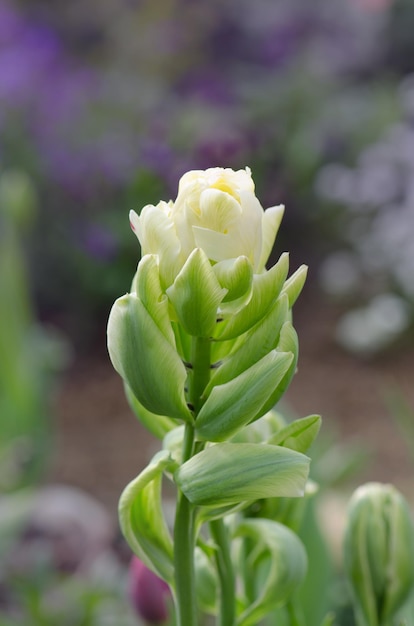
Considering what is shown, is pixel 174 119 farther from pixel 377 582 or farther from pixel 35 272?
pixel 377 582

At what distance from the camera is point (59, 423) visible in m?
2.08

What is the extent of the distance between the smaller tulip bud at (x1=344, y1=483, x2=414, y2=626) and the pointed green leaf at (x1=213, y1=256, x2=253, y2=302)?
0.48ft

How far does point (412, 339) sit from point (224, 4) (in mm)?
1608

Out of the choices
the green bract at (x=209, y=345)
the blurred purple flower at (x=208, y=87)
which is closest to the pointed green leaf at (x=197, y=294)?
the green bract at (x=209, y=345)

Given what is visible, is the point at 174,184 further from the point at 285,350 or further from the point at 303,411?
the point at 285,350

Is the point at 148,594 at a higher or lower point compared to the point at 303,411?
lower

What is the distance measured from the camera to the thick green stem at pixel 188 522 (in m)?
0.26

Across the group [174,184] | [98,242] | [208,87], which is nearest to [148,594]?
[174,184]

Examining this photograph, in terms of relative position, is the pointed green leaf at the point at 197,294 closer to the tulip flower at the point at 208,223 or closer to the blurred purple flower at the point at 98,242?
the tulip flower at the point at 208,223

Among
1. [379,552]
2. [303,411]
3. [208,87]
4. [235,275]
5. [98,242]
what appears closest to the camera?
[235,275]

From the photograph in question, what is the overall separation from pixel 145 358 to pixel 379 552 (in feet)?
0.52

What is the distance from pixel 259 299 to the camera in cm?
24

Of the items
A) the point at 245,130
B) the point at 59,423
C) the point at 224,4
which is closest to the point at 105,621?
the point at 59,423

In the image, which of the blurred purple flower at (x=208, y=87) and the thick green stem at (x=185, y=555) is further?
the blurred purple flower at (x=208, y=87)
